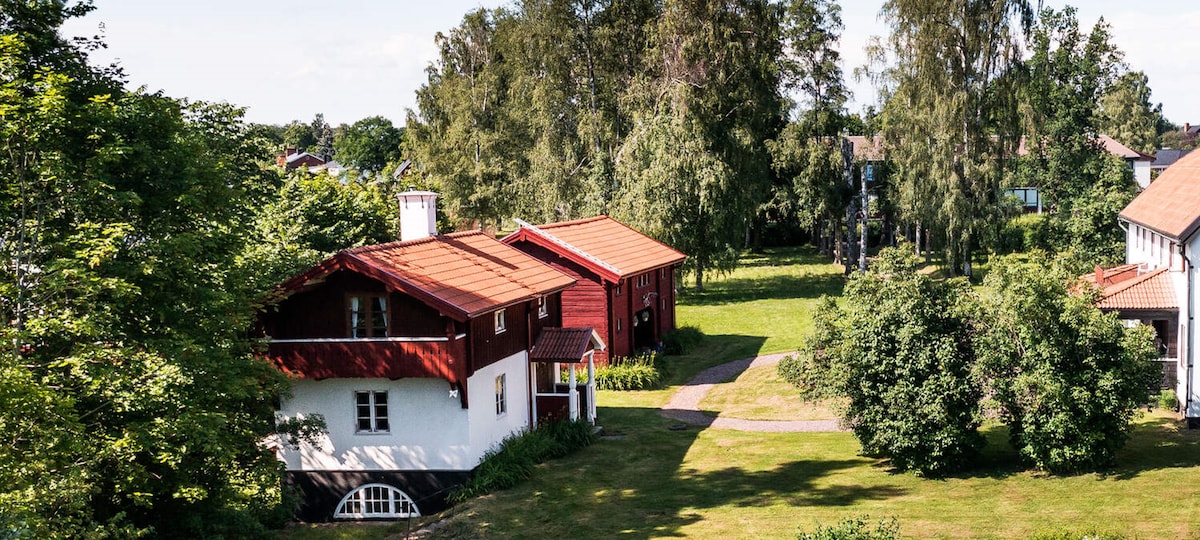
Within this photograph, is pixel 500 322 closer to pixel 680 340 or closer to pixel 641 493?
pixel 641 493

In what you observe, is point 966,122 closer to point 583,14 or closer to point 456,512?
point 583,14

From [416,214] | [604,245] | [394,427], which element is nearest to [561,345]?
[416,214]

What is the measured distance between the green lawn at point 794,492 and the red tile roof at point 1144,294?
3.29 metres

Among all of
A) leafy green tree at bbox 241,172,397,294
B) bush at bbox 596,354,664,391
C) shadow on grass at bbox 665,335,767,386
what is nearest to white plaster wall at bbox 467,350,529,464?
leafy green tree at bbox 241,172,397,294

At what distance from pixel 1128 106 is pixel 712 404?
77.9 m

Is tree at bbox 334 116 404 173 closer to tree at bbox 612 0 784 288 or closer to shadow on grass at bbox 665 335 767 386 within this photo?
tree at bbox 612 0 784 288

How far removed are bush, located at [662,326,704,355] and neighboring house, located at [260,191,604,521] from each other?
61.6ft

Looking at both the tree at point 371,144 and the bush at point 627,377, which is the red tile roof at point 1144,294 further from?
the tree at point 371,144

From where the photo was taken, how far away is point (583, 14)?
5491 centimetres

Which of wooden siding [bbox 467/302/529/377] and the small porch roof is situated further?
the small porch roof

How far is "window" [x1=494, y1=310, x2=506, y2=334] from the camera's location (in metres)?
28.1

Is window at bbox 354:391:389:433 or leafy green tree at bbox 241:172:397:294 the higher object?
leafy green tree at bbox 241:172:397:294

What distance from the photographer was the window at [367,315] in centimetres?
2592

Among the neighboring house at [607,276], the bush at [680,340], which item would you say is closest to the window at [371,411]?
the neighboring house at [607,276]
